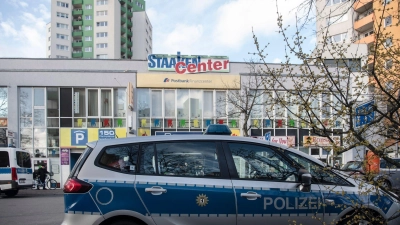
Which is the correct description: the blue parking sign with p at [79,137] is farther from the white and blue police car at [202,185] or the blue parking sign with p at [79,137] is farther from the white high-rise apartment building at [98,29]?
the white high-rise apartment building at [98,29]

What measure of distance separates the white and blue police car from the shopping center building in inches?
710

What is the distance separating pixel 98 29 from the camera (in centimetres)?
7281

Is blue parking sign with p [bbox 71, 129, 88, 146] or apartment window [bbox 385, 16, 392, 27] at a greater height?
apartment window [bbox 385, 16, 392, 27]

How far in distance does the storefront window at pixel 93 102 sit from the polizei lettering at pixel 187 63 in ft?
12.2

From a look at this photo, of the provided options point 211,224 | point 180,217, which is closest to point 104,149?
point 180,217

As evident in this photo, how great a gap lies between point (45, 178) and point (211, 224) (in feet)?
66.9

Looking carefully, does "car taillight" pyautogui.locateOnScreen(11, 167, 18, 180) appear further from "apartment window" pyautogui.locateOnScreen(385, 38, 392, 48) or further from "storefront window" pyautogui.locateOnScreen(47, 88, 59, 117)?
"apartment window" pyautogui.locateOnScreen(385, 38, 392, 48)

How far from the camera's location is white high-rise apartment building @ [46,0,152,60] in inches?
2832

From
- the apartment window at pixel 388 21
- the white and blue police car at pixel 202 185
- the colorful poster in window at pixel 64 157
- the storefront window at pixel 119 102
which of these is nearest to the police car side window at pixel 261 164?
the white and blue police car at pixel 202 185

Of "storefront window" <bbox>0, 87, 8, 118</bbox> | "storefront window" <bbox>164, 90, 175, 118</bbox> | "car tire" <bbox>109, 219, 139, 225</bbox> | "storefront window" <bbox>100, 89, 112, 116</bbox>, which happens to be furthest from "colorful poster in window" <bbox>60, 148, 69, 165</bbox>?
"car tire" <bbox>109, 219, 139, 225</bbox>

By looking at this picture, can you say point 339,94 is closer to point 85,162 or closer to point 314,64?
point 314,64

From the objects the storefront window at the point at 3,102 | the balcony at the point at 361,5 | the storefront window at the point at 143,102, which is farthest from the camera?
the storefront window at the point at 143,102

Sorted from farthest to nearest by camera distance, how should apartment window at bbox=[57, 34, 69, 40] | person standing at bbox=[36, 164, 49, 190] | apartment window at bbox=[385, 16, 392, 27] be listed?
apartment window at bbox=[57, 34, 69, 40] → person standing at bbox=[36, 164, 49, 190] → apartment window at bbox=[385, 16, 392, 27]

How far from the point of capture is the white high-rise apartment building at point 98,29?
7194 cm
